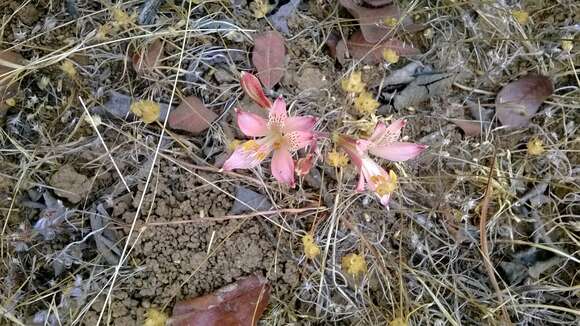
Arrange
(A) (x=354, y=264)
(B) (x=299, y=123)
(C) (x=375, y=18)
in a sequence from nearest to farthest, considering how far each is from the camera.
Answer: (B) (x=299, y=123)
(A) (x=354, y=264)
(C) (x=375, y=18)

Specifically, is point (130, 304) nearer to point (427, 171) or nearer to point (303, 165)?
point (303, 165)

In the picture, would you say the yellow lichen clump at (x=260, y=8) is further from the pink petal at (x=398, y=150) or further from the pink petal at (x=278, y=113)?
the pink petal at (x=398, y=150)

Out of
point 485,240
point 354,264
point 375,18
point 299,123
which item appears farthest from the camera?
point 375,18

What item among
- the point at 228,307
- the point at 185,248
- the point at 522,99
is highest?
the point at 522,99

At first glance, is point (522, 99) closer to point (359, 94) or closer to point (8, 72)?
point (359, 94)

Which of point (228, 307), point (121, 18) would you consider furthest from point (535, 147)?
point (121, 18)

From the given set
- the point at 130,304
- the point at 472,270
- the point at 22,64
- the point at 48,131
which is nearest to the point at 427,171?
the point at 472,270

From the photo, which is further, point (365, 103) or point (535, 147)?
point (535, 147)

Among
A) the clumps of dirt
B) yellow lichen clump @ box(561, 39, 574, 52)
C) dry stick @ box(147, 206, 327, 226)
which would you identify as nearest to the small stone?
the clumps of dirt

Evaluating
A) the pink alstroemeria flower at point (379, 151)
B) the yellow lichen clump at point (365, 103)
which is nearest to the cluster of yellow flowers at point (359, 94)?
the yellow lichen clump at point (365, 103)
